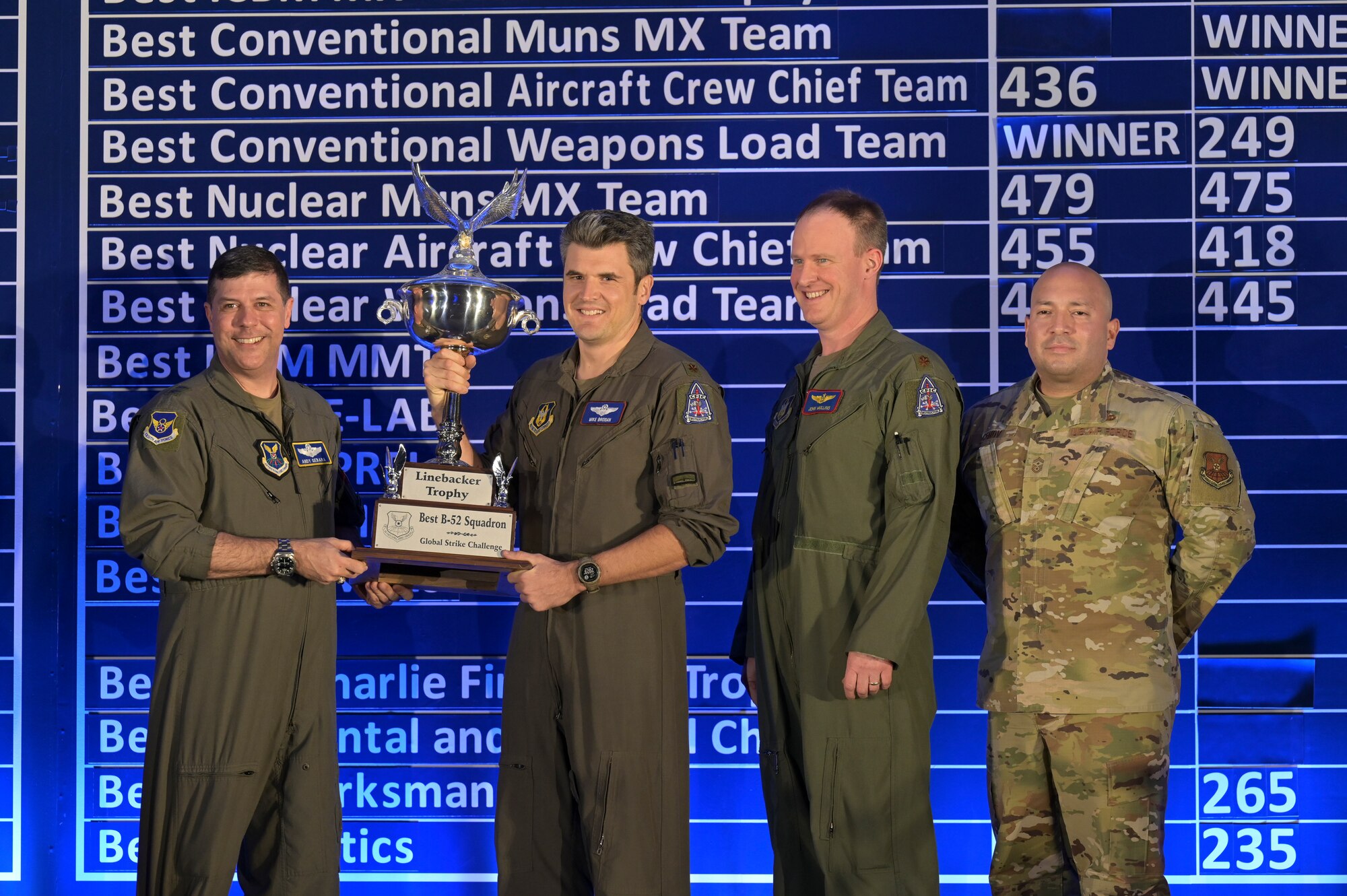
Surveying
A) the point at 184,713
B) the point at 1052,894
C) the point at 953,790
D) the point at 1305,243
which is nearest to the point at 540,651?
the point at 184,713

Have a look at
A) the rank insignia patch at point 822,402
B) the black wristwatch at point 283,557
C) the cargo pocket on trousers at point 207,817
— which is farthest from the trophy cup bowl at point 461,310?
the cargo pocket on trousers at point 207,817

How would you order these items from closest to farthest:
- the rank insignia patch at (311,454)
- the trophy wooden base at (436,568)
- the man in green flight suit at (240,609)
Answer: the trophy wooden base at (436,568) < the man in green flight suit at (240,609) < the rank insignia patch at (311,454)

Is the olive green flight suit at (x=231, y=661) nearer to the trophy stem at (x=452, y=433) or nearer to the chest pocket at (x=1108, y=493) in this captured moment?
the trophy stem at (x=452, y=433)

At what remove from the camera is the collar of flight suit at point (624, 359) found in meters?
2.75

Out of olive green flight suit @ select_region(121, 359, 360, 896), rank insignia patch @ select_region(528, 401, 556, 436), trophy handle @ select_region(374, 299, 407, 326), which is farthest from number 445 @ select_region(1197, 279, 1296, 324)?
olive green flight suit @ select_region(121, 359, 360, 896)

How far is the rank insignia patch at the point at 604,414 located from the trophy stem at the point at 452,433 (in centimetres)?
29

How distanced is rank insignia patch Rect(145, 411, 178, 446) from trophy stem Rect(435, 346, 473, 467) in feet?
2.09

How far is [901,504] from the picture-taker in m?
2.62

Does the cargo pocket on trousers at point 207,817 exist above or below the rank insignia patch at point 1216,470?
below

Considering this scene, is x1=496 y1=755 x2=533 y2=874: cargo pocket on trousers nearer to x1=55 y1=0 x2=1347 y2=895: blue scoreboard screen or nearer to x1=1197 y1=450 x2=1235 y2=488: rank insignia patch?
x1=55 y1=0 x2=1347 y2=895: blue scoreboard screen

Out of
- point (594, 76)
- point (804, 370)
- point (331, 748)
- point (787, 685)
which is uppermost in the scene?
point (594, 76)

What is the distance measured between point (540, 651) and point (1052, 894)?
1.36 metres

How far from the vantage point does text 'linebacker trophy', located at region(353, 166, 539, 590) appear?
8.42ft

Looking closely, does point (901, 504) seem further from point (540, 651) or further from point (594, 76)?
point (594, 76)
